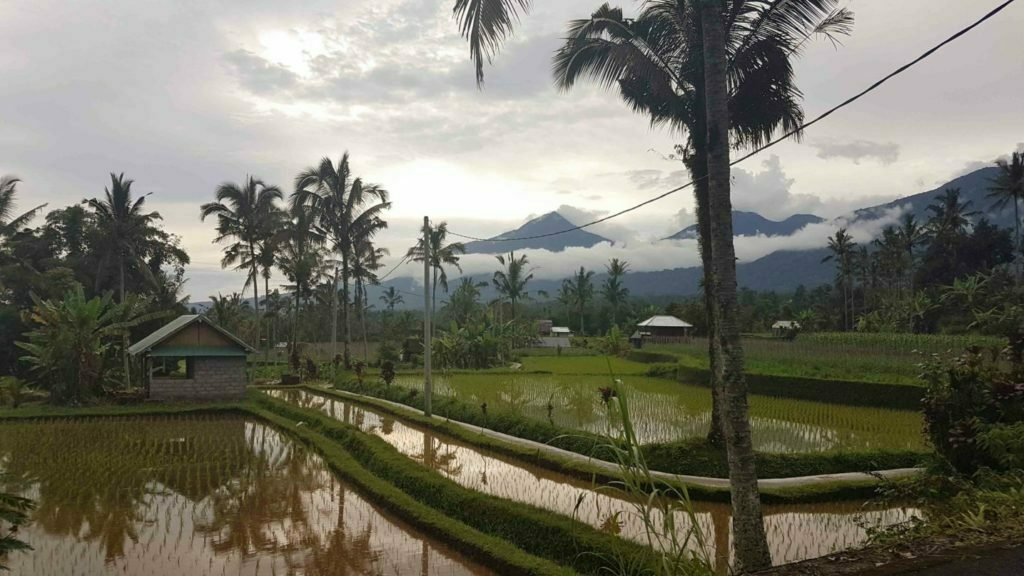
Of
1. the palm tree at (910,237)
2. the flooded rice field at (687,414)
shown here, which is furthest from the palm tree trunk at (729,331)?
the palm tree at (910,237)

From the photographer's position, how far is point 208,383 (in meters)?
22.2

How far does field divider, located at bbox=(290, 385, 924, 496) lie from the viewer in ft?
30.0

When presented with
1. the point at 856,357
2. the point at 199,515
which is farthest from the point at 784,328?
the point at 199,515

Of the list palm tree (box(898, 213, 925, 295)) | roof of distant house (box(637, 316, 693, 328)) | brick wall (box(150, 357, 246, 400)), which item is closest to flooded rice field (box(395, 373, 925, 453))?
brick wall (box(150, 357, 246, 400))

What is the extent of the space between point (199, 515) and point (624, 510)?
5.81 meters

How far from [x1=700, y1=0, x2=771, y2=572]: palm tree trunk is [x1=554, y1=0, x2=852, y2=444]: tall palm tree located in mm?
3997

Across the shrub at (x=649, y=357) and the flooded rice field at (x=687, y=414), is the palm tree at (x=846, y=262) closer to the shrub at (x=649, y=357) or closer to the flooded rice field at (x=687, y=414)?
the shrub at (x=649, y=357)

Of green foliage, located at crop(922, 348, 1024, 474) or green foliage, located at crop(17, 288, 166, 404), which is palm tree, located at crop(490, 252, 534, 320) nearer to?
green foliage, located at crop(17, 288, 166, 404)

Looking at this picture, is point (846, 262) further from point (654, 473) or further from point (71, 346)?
point (71, 346)

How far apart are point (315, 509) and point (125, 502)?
9.91 ft

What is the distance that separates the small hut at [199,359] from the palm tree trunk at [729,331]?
19856mm

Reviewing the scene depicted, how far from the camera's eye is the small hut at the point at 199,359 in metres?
21.5

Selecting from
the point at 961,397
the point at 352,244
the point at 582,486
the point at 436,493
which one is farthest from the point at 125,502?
the point at 352,244

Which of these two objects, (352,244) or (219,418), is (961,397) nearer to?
(219,418)
